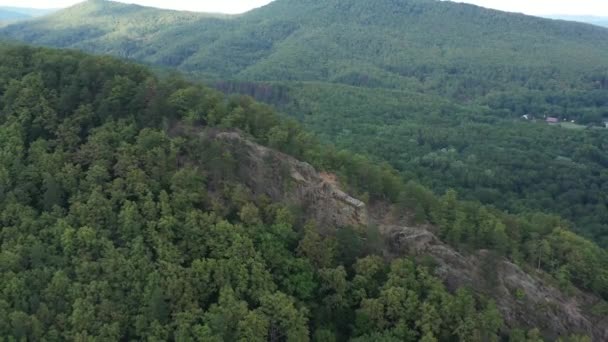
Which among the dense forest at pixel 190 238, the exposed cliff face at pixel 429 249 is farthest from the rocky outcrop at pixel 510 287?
the dense forest at pixel 190 238

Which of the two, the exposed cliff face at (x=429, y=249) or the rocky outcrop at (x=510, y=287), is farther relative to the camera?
the exposed cliff face at (x=429, y=249)

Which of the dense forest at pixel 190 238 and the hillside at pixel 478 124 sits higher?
the dense forest at pixel 190 238

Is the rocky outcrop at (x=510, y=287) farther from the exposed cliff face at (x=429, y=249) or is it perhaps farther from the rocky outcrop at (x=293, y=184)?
the rocky outcrop at (x=293, y=184)

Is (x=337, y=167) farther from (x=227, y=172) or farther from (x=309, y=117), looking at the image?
(x=309, y=117)

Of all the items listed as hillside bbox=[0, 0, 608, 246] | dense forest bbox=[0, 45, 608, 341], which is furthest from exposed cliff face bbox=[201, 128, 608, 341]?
hillside bbox=[0, 0, 608, 246]

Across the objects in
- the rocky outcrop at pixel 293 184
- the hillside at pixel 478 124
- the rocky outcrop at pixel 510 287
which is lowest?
the hillside at pixel 478 124

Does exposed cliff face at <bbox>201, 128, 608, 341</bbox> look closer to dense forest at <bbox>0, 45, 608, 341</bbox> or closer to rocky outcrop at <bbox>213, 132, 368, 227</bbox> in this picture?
rocky outcrop at <bbox>213, 132, 368, 227</bbox>

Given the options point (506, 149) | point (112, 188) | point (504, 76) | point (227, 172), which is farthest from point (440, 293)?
point (504, 76)

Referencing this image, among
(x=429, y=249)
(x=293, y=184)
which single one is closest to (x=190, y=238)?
(x=293, y=184)
